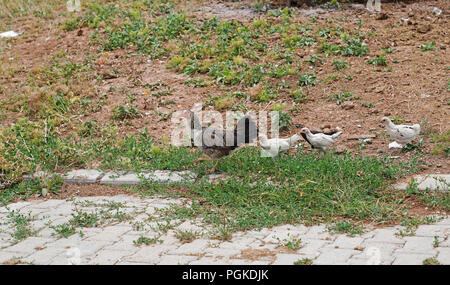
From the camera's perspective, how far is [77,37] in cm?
1169

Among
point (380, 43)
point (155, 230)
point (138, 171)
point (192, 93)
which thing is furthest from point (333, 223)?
point (380, 43)

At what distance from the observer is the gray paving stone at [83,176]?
7225 mm

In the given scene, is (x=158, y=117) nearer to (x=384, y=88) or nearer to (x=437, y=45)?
(x=384, y=88)

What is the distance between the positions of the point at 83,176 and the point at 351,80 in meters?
4.28

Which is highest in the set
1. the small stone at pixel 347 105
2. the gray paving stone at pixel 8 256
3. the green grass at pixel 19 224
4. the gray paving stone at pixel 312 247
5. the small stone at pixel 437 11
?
the small stone at pixel 437 11

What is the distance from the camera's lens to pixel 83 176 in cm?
727

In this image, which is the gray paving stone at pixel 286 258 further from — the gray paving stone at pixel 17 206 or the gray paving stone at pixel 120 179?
the gray paving stone at pixel 17 206

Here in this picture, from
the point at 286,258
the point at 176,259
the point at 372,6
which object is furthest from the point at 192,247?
the point at 372,6

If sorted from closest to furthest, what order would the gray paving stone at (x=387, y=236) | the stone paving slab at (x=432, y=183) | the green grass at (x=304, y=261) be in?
the green grass at (x=304, y=261)
the gray paving stone at (x=387, y=236)
the stone paving slab at (x=432, y=183)

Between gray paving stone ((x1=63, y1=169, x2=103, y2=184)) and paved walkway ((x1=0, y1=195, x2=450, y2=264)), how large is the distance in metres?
1.15

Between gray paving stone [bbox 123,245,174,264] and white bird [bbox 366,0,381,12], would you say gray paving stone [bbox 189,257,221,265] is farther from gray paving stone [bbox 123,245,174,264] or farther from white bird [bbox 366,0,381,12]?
white bird [bbox 366,0,381,12]

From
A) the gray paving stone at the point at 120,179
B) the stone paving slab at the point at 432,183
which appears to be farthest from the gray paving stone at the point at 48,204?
the stone paving slab at the point at 432,183

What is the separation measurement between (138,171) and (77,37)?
18.1ft

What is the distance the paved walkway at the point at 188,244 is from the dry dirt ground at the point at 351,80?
6.42 feet
